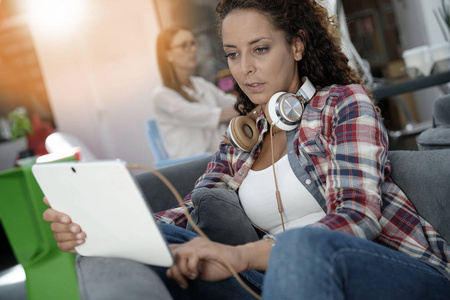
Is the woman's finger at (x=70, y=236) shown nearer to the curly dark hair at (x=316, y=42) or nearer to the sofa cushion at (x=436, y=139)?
the curly dark hair at (x=316, y=42)

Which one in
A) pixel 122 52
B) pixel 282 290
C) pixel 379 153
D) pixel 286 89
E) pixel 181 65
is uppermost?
pixel 122 52

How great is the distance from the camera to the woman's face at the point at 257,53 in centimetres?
142

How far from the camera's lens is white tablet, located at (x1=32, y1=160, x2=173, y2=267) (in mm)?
882

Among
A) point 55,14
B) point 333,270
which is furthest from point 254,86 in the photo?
point 55,14

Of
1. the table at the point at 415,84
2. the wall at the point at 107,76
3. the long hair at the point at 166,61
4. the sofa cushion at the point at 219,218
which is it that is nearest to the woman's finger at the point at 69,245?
the sofa cushion at the point at 219,218

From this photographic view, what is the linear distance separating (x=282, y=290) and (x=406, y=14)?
6211 millimetres

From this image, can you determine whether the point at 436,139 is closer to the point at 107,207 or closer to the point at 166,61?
the point at 107,207

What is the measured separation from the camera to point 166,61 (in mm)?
3574

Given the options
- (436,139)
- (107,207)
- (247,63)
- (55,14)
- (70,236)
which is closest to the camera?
(107,207)

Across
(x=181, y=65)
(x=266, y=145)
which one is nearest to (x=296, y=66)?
(x=266, y=145)

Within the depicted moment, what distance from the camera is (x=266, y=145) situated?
1533 mm

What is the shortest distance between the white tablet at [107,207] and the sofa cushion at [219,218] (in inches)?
14.2

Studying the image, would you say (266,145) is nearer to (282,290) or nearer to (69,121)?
(282,290)

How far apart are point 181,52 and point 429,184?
2.67 m
